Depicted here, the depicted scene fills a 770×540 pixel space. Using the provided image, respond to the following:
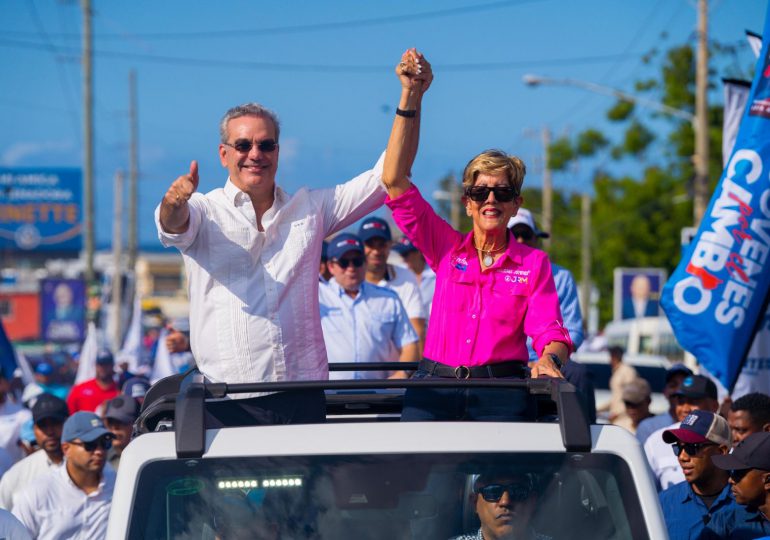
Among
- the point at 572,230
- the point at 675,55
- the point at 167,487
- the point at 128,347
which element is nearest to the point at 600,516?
the point at 167,487

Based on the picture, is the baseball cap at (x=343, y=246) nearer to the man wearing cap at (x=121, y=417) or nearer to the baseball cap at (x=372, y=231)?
the baseball cap at (x=372, y=231)

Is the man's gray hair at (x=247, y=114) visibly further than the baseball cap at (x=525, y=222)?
No

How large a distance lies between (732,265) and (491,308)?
3.53 m

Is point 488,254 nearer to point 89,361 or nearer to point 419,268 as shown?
point 419,268

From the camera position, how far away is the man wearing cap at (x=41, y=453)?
825cm

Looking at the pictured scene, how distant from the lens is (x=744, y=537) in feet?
16.5

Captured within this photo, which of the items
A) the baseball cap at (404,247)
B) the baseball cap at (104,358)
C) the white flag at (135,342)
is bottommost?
the white flag at (135,342)

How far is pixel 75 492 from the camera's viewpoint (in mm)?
7191

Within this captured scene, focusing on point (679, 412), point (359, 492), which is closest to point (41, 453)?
point (679, 412)

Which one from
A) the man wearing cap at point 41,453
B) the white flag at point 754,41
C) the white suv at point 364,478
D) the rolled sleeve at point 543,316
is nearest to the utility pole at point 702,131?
the white flag at point 754,41

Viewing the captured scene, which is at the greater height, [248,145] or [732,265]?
[248,145]

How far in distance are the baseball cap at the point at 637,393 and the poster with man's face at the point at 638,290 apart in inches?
Answer: 846

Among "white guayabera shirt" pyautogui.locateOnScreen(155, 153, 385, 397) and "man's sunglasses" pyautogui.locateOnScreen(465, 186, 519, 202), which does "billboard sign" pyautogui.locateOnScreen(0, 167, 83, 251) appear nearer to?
"white guayabera shirt" pyautogui.locateOnScreen(155, 153, 385, 397)

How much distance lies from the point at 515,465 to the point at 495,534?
23cm
